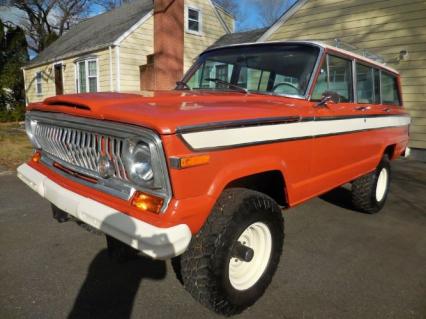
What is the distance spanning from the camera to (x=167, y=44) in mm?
14070

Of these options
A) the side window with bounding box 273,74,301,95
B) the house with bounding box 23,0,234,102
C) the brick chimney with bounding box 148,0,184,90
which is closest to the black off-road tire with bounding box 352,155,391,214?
the side window with bounding box 273,74,301,95

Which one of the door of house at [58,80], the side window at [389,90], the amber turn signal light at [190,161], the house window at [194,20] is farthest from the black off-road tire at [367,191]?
the door of house at [58,80]

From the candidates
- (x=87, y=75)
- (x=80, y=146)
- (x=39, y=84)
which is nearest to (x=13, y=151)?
(x=80, y=146)

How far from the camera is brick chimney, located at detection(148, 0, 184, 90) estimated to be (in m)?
13.8

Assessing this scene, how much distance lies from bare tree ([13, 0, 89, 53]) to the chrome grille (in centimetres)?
3198

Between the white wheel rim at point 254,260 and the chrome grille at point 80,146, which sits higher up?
the chrome grille at point 80,146

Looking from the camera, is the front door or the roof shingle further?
the roof shingle

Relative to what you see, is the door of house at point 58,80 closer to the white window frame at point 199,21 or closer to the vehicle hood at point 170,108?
the white window frame at point 199,21

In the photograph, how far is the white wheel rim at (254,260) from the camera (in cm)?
262

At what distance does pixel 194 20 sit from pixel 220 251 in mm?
16351

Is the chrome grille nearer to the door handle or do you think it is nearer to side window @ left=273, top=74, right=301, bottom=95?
side window @ left=273, top=74, right=301, bottom=95

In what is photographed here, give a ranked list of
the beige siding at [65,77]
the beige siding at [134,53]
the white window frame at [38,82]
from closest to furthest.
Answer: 1. the beige siding at [134,53]
2. the beige siding at [65,77]
3. the white window frame at [38,82]

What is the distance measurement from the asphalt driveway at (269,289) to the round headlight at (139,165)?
3.44 ft

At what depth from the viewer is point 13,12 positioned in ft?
104
